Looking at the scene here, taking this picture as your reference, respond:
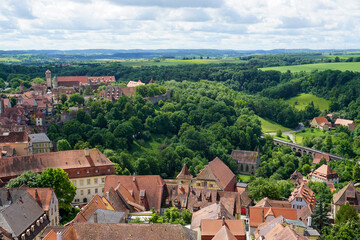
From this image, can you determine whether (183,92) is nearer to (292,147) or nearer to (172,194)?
(292,147)

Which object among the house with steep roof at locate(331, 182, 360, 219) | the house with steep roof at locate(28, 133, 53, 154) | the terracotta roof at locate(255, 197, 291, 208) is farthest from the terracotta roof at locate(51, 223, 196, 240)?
the house with steep roof at locate(28, 133, 53, 154)

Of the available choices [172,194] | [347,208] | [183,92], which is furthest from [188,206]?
[183,92]

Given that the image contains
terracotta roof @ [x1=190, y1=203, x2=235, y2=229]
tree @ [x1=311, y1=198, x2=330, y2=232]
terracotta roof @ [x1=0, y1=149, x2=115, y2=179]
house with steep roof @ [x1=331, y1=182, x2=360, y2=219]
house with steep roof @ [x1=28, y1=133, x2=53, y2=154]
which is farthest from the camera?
house with steep roof @ [x1=28, y1=133, x2=53, y2=154]

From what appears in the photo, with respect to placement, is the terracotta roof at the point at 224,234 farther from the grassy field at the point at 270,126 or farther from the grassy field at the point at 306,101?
the grassy field at the point at 306,101

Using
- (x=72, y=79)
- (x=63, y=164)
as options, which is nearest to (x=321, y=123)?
(x=72, y=79)

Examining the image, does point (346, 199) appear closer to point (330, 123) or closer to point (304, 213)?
point (304, 213)

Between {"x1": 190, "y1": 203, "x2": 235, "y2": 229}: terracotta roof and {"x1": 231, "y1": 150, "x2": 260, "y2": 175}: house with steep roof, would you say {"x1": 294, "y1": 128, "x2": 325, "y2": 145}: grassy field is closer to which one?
{"x1": 231, "y1": 150, "x2": 260, "y2": 175}: house with steep roof
